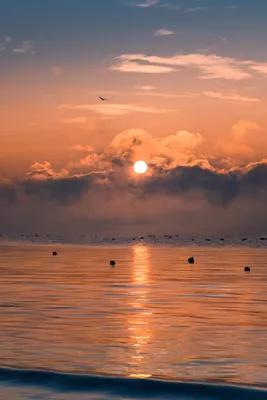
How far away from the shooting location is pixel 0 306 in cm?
4434

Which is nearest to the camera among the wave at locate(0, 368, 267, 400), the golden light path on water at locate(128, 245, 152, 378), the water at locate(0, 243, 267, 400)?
the wave at locate(0, 368, 267, 400)

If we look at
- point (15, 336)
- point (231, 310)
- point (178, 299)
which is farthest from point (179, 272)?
point (15, 336)

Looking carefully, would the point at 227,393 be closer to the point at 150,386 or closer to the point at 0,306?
the point at 150,386

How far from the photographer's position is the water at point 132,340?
24.8 m

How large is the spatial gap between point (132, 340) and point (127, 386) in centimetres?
831

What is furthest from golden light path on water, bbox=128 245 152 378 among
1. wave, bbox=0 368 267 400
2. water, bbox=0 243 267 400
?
wave, bbox=0 368 267 400

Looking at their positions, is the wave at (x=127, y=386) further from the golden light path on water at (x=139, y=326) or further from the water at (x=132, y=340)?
the golden light path on water at (x=139, y=326)

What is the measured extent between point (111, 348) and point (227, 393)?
7.88m

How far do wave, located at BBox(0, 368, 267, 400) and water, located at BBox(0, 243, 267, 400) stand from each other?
0.10 feet

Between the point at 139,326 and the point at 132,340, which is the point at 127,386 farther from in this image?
the point at 139,326

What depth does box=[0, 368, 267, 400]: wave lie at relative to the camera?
942 inches

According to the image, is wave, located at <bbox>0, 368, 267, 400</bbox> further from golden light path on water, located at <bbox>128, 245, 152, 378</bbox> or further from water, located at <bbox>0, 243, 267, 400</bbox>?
golden light path on water, located at <bbox>128, 245, 152, 378</bbox>

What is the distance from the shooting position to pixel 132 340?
109 feet

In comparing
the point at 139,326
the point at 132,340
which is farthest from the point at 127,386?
the point at 139,326
